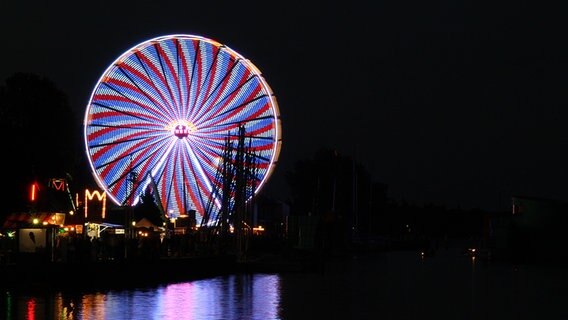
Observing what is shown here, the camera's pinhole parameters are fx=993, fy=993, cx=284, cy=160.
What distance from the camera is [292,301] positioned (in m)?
28.0

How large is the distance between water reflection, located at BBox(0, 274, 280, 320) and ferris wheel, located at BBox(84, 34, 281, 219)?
16956 millimetres

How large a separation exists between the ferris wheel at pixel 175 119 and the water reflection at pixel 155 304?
17.0m

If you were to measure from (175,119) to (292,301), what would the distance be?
23.0m

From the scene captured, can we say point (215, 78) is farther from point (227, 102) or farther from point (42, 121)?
point (42, 121)

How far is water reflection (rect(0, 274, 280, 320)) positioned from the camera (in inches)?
869

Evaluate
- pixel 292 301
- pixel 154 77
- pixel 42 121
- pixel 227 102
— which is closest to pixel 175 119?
pixel 154 77

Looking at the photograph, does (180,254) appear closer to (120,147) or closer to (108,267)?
(120,147)

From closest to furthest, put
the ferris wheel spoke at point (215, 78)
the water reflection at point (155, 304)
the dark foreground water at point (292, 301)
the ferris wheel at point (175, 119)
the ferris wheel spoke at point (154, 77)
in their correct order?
the water reflection at point (155, 304) < the dark foreground water at point (292, 301) < the ferris wheel at point (175, 119) < the ferris wheel spoke at point (154, 77) < the ferris wheel spoke at point (215, 78)

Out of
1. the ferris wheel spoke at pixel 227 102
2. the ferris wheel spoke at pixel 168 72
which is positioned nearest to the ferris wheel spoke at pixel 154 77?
the ferris wheel spoke at pixel 168 72

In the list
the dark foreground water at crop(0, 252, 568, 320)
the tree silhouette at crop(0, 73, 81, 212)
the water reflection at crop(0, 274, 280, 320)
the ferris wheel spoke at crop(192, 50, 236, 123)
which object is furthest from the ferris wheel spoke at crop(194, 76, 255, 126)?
the water reflection at crop(0, 274, 280, 320)

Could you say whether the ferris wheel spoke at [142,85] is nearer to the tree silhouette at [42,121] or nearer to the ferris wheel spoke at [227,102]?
the ferris wheel spoke at [227,102]

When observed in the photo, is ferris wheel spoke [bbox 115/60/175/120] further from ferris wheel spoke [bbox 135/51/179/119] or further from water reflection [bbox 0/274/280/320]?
water reflection [bbox 0/274/280/320]

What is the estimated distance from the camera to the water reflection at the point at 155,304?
2206cm

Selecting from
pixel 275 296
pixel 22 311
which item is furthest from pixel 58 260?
pixel 22 311
